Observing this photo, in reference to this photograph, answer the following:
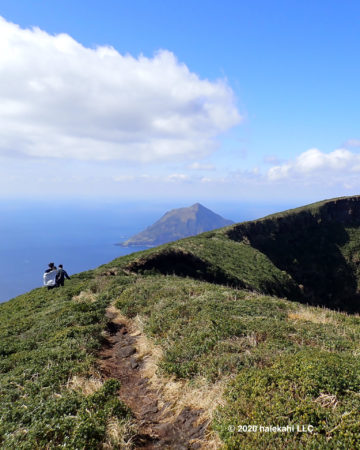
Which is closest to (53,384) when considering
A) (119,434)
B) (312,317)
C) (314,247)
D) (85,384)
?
(85,384)

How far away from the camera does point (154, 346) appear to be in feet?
34.3

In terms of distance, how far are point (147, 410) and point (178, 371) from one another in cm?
139

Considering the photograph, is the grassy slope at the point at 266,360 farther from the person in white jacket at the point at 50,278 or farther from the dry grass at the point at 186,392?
the person in white jacket at the point at 50,278

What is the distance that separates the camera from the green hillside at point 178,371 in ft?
17.6

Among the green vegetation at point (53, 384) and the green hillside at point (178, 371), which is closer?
the green hillside at point (178, 371)

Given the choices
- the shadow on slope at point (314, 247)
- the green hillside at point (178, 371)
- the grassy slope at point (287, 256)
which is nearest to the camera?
the green hillside at point (178, 371)

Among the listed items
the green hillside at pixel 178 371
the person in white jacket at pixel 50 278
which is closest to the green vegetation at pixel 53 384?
the green hillside at pixel 178 371

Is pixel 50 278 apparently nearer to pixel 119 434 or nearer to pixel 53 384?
pixel 53 384

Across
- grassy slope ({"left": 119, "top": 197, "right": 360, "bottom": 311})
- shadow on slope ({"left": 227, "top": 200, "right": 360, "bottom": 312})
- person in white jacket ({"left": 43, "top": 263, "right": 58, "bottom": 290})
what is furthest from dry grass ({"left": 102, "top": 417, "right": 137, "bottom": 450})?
shadow on slope ({"left": 227, "top": 200, "right": 360, "bottom": 312})

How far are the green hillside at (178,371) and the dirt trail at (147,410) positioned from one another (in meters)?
0.04

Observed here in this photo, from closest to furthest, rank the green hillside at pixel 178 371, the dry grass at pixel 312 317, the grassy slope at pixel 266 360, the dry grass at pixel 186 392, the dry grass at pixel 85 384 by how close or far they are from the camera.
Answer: the grassy slope at pixel 266 360
the green hillside at pixel 178 371
the dry grass at pixel 186 392
the dry grass at pixel 85 384
the dry grass at pixel 312 317

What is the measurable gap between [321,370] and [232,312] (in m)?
6.16

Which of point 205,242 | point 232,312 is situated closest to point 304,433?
point 232,312

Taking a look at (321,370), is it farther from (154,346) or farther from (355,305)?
(355,305)
